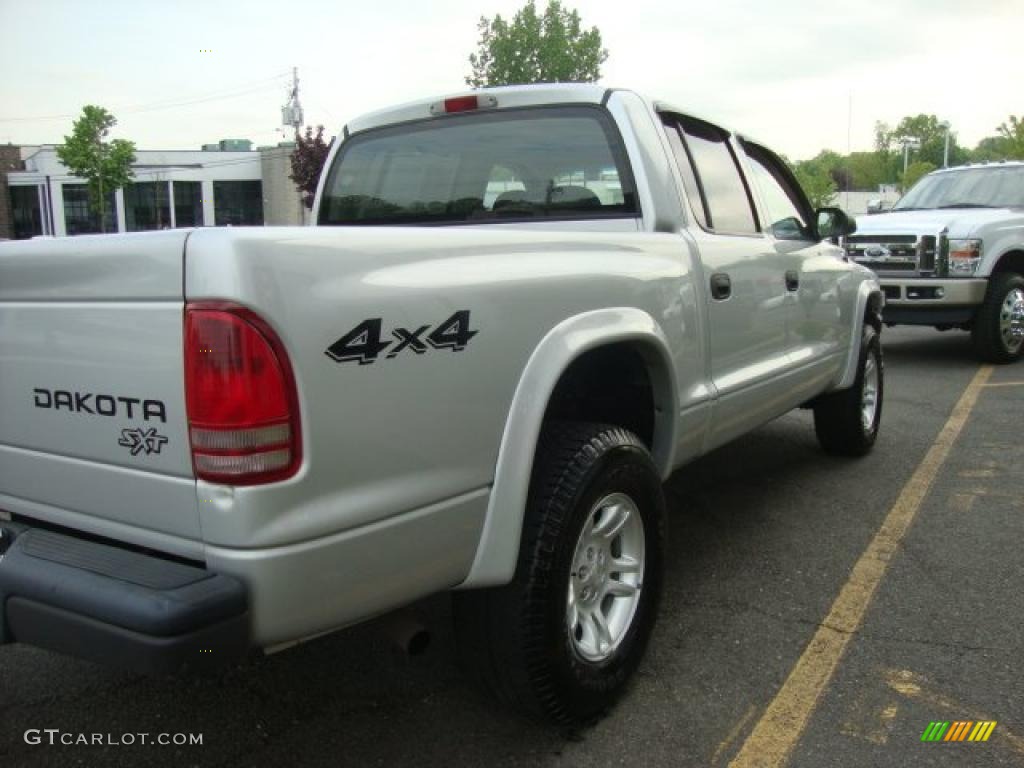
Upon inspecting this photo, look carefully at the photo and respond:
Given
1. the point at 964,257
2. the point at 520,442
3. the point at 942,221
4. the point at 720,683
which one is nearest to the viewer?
the point at 520,442

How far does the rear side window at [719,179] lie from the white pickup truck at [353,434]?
45 cm

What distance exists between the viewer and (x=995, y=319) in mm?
8922

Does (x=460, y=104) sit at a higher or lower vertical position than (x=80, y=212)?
lower

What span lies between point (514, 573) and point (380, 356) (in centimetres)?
72

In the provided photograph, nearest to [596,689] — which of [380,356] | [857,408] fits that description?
[380,356]

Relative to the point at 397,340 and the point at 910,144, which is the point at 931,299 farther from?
the point at 910,144

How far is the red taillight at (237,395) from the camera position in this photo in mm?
1755

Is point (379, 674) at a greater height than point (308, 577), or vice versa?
point (308, 577)

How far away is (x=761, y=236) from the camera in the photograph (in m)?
3.96

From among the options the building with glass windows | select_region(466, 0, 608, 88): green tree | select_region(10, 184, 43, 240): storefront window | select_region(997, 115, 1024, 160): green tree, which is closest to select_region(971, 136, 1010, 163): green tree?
select_region(997, 115, 1024, 160): green tree

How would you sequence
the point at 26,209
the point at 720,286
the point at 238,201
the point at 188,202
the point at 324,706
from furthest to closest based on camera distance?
the point at 238,201 < the point at 188,202 < the point at 26,209 < the point at 720,286 < the point at 324,706

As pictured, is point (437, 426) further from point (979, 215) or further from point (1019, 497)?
point (979, 215)

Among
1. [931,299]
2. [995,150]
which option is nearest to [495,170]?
[931,299]

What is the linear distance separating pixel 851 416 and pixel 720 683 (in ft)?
9.61
